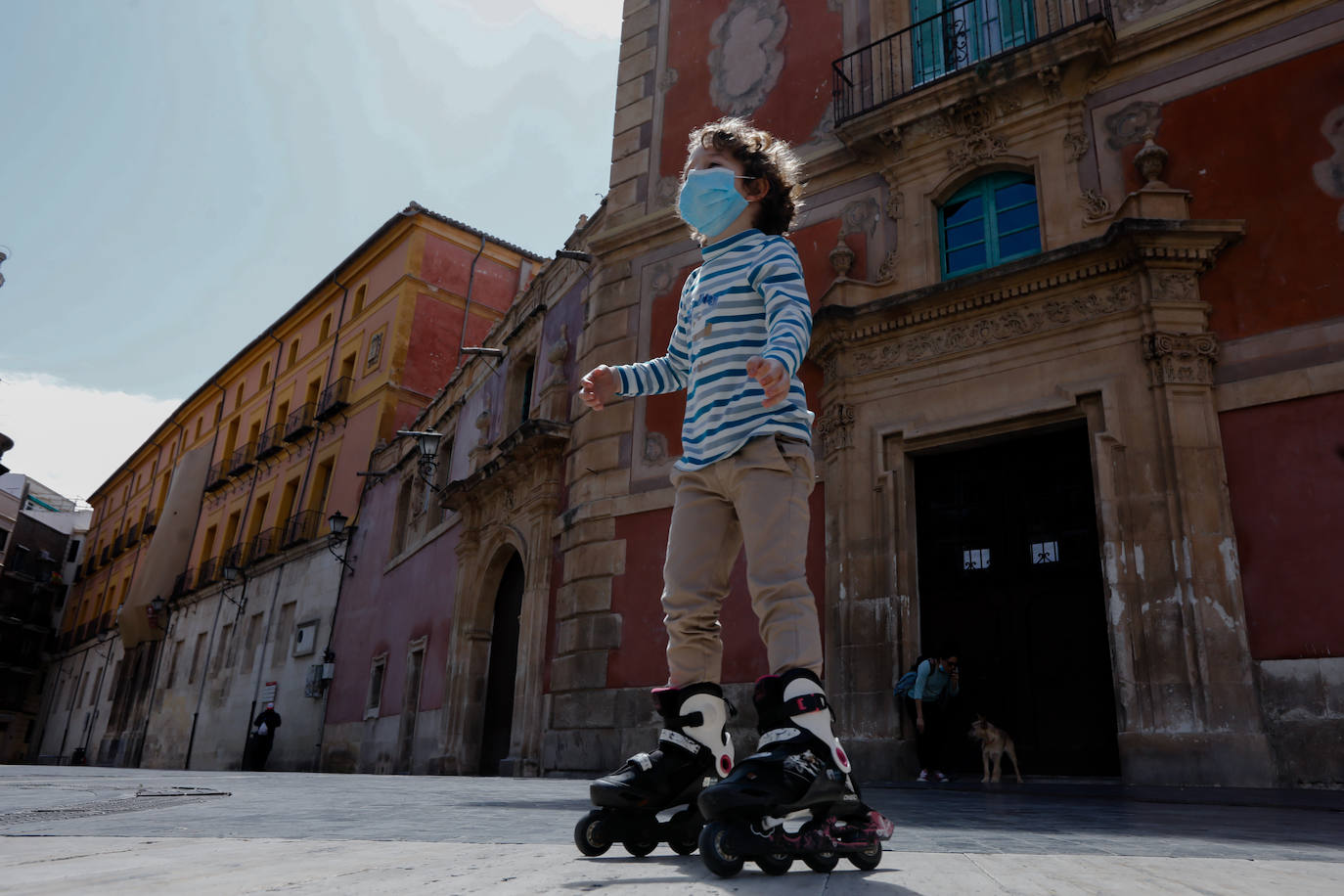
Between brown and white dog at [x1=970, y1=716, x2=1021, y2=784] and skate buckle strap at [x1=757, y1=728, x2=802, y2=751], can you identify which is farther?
brown and white dog at [x1=970, y1=716, x2=1021, y2=784]

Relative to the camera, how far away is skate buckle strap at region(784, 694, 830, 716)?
2.04 metres

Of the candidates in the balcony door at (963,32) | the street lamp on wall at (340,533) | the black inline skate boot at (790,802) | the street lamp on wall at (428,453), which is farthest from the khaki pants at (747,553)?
the street lamp on wall at (340,533)

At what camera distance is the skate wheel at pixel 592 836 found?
1.96 m

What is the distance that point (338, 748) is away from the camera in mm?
18391

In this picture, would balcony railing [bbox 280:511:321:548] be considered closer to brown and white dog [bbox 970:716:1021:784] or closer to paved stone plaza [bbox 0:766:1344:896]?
brown and white dog [bbox 970:716:1021:784]

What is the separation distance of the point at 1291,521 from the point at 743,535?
618 cm

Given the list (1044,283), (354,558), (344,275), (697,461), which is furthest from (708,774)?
(344,275)

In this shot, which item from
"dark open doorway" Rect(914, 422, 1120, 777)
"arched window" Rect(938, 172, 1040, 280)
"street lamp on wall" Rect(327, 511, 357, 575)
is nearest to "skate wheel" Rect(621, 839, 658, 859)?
"dark open doorway" Rect(914, 422, 1120, 777)

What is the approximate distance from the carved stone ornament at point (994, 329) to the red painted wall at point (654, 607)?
142 centimetres

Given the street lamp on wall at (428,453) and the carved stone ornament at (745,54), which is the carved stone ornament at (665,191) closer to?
the carved stone ornament at (745,54)

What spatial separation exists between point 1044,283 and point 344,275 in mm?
22847

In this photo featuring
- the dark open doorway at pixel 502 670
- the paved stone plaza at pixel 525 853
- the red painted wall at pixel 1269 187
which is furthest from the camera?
the dark open doorway at pixel 502 670

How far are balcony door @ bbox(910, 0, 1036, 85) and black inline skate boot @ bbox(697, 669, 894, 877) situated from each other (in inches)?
347

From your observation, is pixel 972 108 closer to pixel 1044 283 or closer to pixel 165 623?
pixel 1044 283
